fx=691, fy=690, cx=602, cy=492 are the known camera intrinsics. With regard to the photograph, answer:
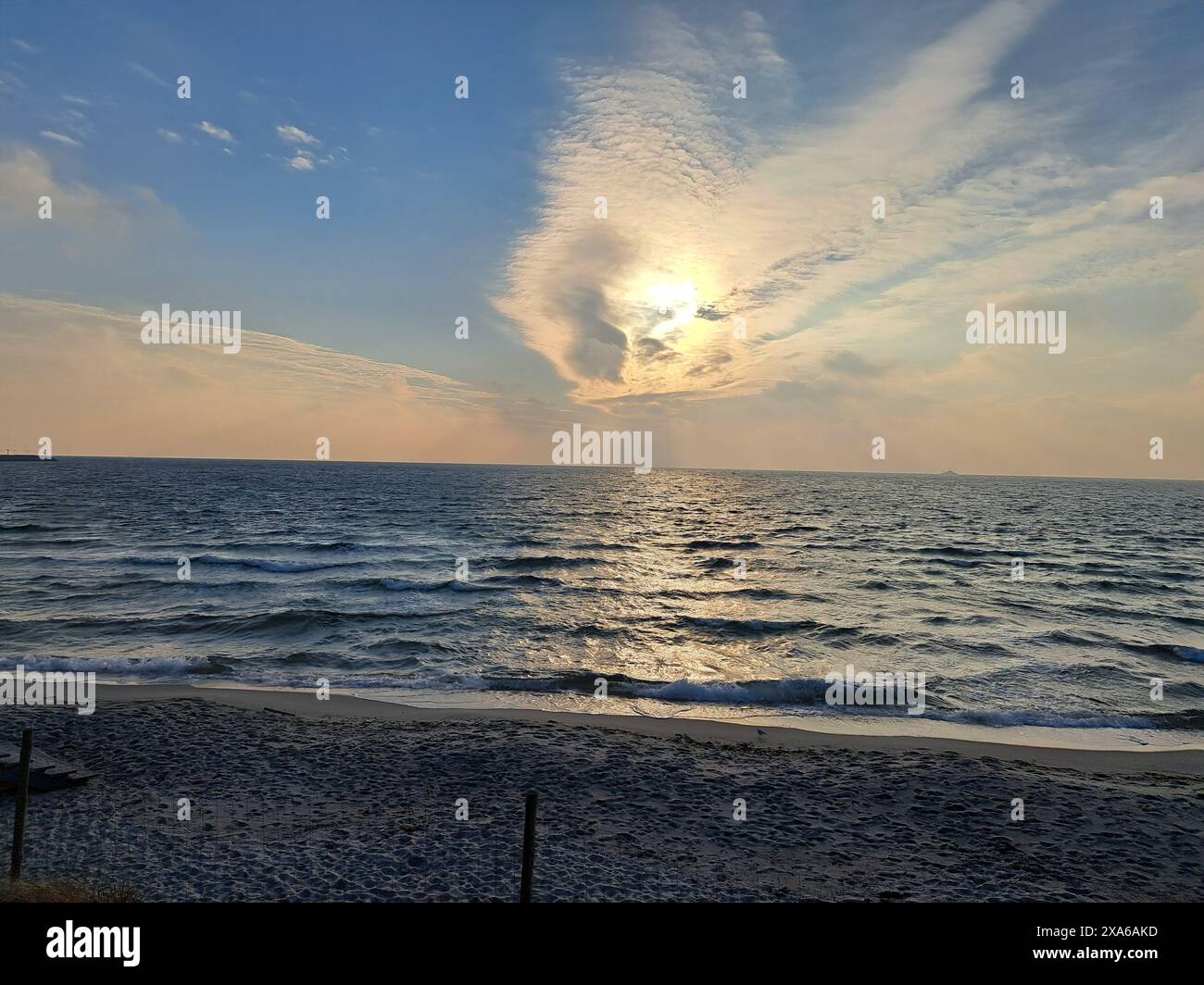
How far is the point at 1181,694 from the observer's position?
22.3m

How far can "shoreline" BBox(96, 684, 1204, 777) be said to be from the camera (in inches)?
670

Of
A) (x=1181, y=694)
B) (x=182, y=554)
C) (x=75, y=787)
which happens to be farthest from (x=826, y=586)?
(x=182, y=554)

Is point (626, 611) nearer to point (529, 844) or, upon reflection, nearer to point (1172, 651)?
point (1172, 651)

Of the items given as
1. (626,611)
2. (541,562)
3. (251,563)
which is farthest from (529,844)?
(251,563)

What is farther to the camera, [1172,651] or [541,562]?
[541,562]

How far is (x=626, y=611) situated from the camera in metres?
34.2

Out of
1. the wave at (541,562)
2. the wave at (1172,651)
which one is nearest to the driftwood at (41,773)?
the wave at (541,562)

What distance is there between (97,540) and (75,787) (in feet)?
159

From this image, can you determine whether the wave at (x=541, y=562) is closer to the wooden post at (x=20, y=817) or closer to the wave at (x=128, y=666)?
the wave at (x=128, y=666)

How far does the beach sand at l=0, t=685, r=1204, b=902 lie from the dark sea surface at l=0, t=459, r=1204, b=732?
13.4 ft

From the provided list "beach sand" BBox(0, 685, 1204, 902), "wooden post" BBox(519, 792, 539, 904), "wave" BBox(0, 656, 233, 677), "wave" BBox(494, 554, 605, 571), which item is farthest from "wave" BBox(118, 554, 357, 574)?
"wooden post" BBox(519, 792, 539, 904)

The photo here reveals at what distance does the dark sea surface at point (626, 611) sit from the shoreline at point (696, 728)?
1.58 meters

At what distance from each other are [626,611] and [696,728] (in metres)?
15.4

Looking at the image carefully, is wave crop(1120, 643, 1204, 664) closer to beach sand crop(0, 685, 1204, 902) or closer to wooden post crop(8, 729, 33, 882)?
beach sand crop(0, 685, 1204, 902)
